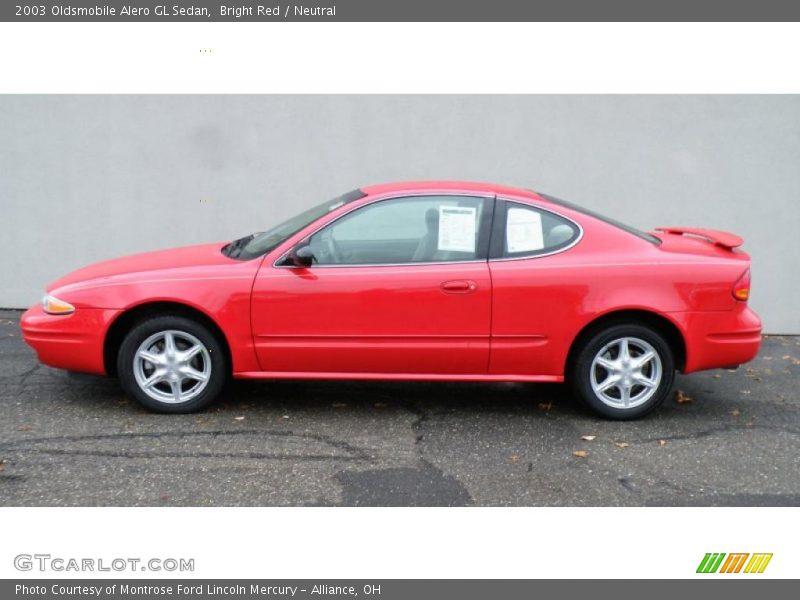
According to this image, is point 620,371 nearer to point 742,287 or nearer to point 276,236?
point 742,287

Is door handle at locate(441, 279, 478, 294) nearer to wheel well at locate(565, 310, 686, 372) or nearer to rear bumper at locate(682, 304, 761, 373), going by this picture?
wheel well at locate(565, 310, 686, 372)

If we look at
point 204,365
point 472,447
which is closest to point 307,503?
point 472,447

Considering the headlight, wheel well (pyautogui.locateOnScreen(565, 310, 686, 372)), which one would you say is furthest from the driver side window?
the headlight

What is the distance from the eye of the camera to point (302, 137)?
8.43m

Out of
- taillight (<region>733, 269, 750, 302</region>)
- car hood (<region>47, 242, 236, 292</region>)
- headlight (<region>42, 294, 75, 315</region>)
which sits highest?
car hood (<region>47, 242, 236, 292</region>)

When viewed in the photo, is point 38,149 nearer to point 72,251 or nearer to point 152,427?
point 72,251

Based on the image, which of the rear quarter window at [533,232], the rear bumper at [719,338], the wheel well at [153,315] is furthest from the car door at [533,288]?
the wheel well at [153,315]

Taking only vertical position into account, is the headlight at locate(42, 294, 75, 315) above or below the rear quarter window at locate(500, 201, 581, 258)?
below

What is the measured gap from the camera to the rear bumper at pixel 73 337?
5.59 meters

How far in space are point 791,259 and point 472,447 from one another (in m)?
4.70

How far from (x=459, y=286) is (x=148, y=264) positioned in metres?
2.11

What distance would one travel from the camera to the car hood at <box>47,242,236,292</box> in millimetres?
5746

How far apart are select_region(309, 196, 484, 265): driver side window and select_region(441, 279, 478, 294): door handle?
18 cm

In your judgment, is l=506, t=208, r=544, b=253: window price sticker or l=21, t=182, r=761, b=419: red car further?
l=506, t=208, r=544, b=253: window price sticker
